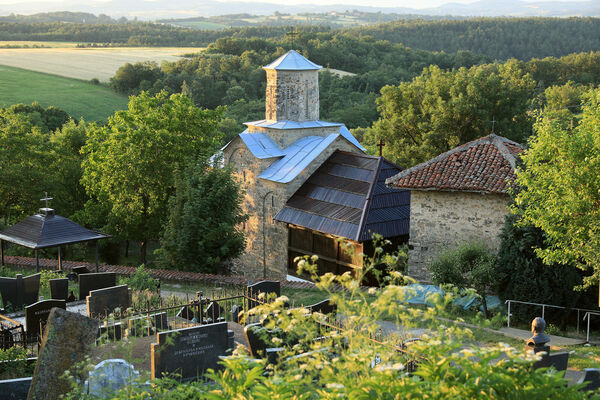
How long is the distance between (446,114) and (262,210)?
501 inches

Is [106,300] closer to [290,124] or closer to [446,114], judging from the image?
[290,124]

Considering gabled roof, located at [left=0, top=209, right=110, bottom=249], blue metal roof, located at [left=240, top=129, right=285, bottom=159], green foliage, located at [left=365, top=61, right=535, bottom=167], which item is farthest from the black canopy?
green foliage, located at [left=365, top=61, right=535, bottom=167]

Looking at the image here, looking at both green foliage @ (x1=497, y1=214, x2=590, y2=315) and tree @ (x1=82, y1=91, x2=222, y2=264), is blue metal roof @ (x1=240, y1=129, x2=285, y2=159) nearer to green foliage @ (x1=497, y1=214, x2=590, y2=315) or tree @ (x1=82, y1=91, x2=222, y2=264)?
tree @ (x1=82, y1=91, x2=222, y2=264)

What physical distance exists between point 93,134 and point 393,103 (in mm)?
16947

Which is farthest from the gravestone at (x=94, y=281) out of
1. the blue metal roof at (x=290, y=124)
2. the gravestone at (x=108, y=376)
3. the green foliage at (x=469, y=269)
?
the blue metal roof at (x=290, y=124)

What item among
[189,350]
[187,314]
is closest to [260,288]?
[187,314]

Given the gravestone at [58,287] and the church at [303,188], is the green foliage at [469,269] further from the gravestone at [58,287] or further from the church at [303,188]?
the gravestone at [58,287]

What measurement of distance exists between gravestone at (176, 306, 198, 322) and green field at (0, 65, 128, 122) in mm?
49289

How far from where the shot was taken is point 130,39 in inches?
4092

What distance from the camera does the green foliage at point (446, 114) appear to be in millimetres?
33344

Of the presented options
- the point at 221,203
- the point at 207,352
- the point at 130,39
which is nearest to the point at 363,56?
the point at 130,39

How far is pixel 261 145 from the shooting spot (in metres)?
27.3

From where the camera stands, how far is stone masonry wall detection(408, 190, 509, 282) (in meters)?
19.3

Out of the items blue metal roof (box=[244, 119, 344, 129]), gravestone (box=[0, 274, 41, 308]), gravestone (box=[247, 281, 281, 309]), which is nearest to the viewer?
gravestone (box=[247, 281, 281, 309])
